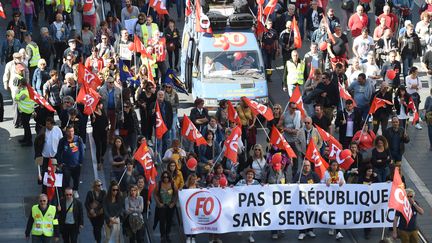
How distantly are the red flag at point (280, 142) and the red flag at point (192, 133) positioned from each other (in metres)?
1.54

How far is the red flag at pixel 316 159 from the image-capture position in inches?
1194

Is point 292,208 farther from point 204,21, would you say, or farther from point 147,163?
point 204,21

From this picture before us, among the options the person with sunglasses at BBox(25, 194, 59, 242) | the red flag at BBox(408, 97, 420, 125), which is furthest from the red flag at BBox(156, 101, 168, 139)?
the red flag at BBox(408, 97, 420, 125)

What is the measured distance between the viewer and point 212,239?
30.2 metres

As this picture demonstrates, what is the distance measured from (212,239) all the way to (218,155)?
267 centimetres

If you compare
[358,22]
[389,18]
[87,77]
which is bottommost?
[358,22]

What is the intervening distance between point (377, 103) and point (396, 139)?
1552 millimetres

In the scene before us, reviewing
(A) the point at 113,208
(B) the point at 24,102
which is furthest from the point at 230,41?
(A) the point at 113,208

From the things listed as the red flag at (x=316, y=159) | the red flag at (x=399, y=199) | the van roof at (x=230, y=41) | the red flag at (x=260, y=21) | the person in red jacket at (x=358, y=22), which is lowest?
the person in red jacket at (x=358, y=22)

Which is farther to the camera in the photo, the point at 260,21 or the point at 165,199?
the point at 260,21

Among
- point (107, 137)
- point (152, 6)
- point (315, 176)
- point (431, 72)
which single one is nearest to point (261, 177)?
point (315, 176)

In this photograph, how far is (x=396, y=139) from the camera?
33.0 metres

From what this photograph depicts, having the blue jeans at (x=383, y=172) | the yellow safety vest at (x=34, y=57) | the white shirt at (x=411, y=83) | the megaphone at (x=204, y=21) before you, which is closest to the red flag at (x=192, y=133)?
the blue jeans at (x=383, y=172)

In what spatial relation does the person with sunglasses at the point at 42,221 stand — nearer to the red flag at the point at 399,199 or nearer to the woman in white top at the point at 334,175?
the woman in white top at the point at 334,175
